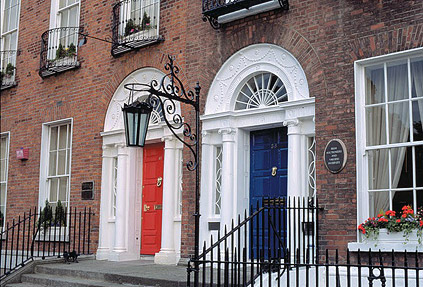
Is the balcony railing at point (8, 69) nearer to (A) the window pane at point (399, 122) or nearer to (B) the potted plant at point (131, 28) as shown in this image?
(B) the potted plant at point (131, 28)

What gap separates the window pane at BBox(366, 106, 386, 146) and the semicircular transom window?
58.8 inches

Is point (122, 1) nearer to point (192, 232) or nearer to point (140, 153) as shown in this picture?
point (140, 153)

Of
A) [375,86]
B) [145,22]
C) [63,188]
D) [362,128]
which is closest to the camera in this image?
[362,128]

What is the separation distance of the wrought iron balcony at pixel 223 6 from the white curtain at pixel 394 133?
2170mm

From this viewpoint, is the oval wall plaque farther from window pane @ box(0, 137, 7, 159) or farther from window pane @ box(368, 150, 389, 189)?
window pane @ box(0, 137, 7, 159)

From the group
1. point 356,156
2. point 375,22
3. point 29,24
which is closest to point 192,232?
point 356,156

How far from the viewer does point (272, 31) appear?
9023 mm

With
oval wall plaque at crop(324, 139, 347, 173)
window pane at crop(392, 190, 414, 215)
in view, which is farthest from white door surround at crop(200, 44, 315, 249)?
window pane at crop(392, 190, 414, 215)

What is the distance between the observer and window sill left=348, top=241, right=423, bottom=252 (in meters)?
6.97

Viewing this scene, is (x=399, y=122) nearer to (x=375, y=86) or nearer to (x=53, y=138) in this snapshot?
(x=375, y=86)

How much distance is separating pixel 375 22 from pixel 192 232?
14.8ft

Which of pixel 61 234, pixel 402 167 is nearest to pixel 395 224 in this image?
pixel 402 167

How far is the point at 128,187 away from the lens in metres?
11.0

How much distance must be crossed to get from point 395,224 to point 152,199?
519 cm
